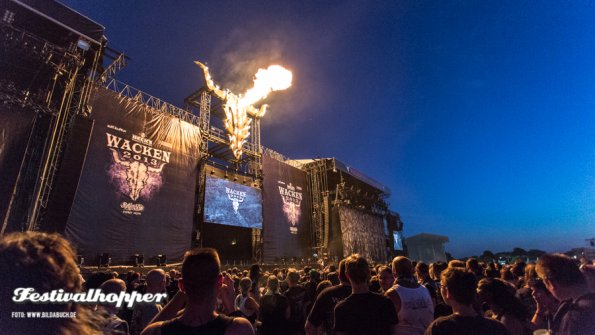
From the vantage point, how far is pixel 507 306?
2.73 meters

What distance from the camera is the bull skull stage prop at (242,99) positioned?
22.0 m

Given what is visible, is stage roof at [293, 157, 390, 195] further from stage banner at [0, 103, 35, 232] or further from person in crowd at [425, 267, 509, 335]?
person in crowd at [425, 267, 509, 335]

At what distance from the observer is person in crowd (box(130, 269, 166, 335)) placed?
3637mm

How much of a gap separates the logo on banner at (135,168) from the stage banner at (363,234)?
781 inches

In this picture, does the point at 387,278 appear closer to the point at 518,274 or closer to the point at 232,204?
the point at 518,274

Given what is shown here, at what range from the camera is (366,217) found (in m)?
36.7

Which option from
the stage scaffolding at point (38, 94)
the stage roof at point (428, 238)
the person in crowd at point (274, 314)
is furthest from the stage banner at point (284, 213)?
the stage roof at point (428, 238)

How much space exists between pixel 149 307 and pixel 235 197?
16.9 metres

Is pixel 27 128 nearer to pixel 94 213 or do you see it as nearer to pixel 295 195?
pixel 94 213

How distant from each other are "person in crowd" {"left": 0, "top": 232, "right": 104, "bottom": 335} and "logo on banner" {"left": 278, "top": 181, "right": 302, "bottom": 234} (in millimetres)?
23987

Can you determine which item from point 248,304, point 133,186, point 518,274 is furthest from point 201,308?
point 133,186

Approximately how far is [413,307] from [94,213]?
14.7 meters

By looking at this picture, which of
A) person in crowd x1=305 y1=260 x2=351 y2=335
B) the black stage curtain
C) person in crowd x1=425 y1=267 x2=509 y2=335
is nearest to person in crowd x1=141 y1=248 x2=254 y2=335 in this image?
person in crowd x1=425 y1=267 x2=509 y2=335

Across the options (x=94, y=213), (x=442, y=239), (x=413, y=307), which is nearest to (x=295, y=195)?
(x=94, y=213)
